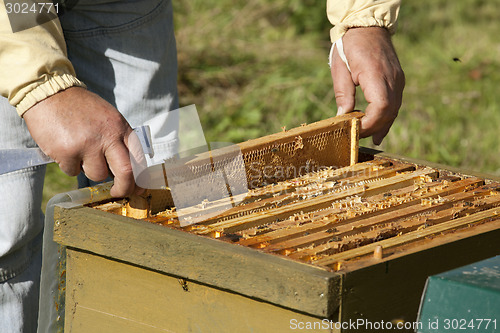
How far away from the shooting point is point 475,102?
5090 mm

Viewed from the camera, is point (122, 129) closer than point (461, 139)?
Yes

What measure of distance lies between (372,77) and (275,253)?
2.60 ft

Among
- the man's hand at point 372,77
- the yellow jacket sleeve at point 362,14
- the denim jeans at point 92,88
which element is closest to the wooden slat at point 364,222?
the man's hand at point 372,77

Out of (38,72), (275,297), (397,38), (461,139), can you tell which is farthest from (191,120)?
(397,38)

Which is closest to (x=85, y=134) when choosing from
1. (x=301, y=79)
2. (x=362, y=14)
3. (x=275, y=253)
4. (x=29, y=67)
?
(x=29, y=67)

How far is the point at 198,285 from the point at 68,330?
41cm

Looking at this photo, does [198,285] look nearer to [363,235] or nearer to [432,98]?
[363,235]

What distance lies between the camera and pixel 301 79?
505cm

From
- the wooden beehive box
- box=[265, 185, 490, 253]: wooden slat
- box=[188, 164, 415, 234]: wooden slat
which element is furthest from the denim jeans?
box=[265, 185, 490, 253]: wooden slat

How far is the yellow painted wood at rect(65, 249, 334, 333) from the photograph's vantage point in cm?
144

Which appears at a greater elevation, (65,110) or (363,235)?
(65,110)

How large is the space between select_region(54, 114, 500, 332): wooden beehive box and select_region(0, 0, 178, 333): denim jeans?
1.35 feet

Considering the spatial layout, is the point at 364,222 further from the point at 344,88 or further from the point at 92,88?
the point at 92,88

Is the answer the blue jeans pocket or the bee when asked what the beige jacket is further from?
the bee
